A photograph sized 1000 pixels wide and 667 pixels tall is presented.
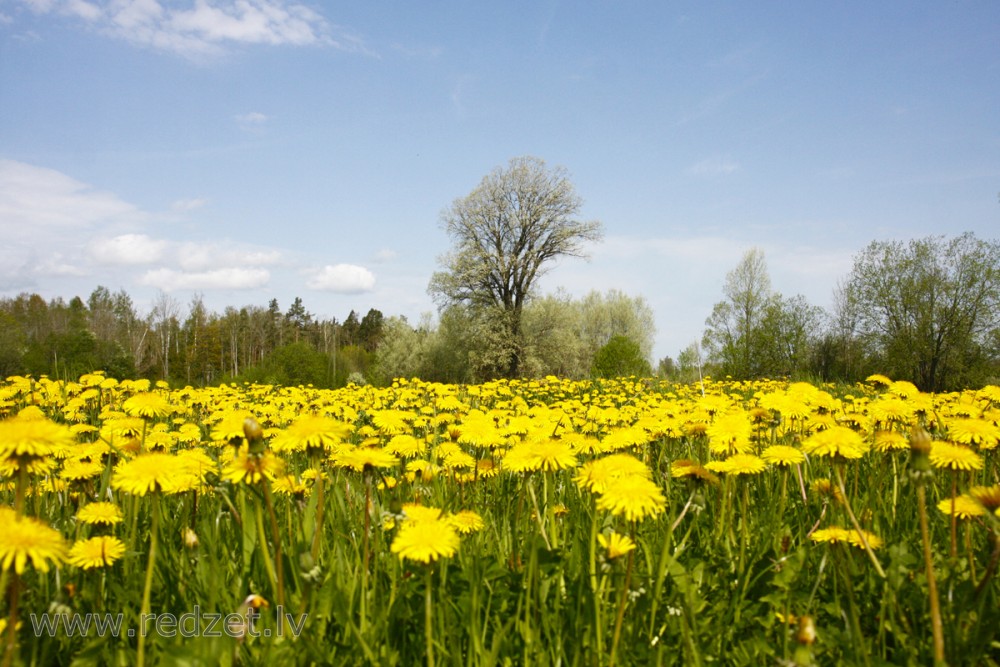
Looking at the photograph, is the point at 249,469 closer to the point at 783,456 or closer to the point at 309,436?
the point at 309,436

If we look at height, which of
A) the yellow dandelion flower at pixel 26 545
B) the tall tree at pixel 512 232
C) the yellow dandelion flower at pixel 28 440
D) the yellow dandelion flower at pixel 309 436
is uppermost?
the tall tree at pixel 512 232

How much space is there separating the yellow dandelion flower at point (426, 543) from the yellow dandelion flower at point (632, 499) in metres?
0.37

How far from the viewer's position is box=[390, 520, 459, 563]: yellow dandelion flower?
1.12 metres

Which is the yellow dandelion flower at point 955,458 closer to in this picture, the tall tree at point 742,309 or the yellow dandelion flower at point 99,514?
the yellow dandelion flower at point 99,514

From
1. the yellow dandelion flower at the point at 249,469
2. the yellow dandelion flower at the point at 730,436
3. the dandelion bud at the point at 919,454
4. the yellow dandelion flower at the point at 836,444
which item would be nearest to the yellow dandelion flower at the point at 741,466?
the yellow dandelion flower at the point at 836,444

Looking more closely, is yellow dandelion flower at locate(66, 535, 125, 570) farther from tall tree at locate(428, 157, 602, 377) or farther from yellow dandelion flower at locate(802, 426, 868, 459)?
tall tree at locate(428, 157, 602, 377)

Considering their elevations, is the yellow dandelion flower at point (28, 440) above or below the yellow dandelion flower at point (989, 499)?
above

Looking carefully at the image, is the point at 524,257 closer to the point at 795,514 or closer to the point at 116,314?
the point at 795,514

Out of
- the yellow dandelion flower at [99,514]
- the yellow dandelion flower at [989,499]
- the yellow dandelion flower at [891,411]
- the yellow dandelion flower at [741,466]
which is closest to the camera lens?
the yellow dandelion flower at [989,499]

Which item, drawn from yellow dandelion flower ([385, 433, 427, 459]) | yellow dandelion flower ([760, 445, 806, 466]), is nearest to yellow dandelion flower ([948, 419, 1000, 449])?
yellow dandelion flower ([760, 445, 806, 466])

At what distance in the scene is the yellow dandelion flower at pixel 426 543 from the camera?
112cm

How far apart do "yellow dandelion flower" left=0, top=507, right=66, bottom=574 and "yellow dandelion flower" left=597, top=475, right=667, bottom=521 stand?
1111 mm

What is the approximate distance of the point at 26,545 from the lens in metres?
1.00

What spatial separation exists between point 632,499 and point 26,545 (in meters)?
1.22
